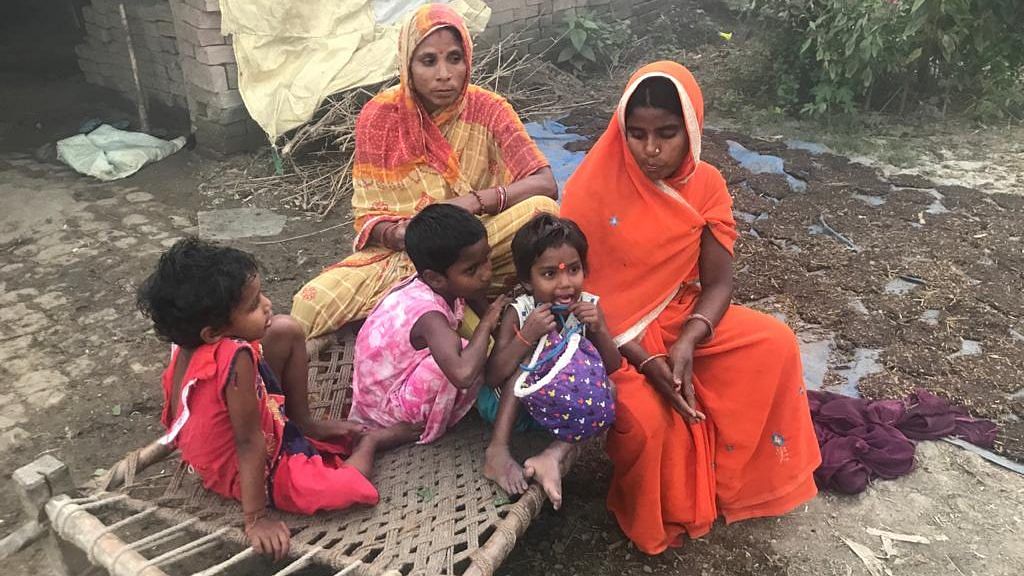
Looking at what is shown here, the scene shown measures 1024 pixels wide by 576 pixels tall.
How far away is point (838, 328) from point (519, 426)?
5.84 feet

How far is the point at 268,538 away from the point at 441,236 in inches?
35.6

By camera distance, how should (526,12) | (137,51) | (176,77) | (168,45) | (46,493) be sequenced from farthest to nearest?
(526,12) < (137,51) < (176,77) < (168,45) < (46,493)

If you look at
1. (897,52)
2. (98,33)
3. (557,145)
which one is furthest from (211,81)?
(897,52)

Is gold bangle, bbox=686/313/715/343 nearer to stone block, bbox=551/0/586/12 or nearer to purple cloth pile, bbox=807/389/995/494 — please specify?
purple cloth pile, bbox=807/389/995/494

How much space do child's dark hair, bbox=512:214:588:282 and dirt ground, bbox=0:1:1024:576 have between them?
919mm

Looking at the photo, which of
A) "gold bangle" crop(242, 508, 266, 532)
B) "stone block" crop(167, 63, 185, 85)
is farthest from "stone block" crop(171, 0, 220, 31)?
"gold bangle" crop(242, 508, 266, 532)

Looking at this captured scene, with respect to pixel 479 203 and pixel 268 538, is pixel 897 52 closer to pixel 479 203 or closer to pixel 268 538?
pixel 479 203

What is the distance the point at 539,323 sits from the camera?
2027 mm

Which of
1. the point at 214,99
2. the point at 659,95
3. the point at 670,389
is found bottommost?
the point at 214,99

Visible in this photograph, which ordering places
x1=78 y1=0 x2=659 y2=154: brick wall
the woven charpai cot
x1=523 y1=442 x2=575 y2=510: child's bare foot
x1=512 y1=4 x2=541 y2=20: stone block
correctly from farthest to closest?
1. x1=512 y1=4 x2=541 y2=20: stone block
2. x1=78 y1=0 x2=659 y2=154: brick wall
3. x1=523 y1=442 x2=575 y2=510: child's bare foot
4. the woven charpai cot

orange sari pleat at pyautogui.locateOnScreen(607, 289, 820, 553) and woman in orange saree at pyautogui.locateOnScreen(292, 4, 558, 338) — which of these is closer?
orange sari pleat at pyautogui.locateOnScreen(607, 289, 820, 553)

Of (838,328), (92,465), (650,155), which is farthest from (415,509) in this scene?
(838,328)

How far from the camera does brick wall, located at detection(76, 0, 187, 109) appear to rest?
5711mm

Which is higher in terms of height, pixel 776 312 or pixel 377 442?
pixel 377 442
